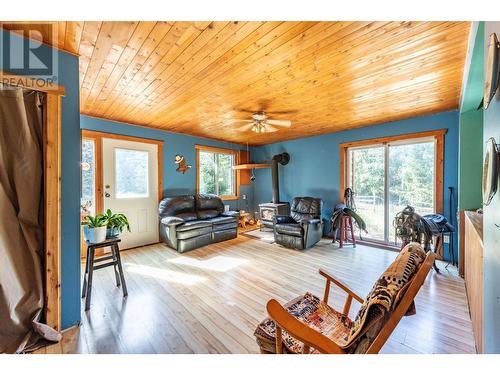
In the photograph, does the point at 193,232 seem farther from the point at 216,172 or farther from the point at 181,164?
the point at 216,172

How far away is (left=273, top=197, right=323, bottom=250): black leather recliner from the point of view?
13.1ft

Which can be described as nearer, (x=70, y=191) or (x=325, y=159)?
(x=70, y=191)

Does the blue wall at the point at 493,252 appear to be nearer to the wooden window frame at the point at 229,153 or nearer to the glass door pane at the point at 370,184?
the glass door pane at the point at 370,184

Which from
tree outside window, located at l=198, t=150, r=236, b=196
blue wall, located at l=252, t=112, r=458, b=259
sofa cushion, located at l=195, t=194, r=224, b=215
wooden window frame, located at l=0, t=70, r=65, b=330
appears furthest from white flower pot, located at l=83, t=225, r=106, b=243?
blue wall, located at l=252, t=112, r=458, b=259

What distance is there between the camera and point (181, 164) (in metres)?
4.94

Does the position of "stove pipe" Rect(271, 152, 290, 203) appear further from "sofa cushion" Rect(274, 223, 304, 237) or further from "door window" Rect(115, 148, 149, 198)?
"door window" Rect(115, 148, 149, 198)

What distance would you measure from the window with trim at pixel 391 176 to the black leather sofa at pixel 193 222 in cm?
283

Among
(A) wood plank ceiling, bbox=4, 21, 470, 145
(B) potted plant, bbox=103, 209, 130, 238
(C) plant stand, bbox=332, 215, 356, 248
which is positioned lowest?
(C) plant stand, bbox=332, 215, 356, 248

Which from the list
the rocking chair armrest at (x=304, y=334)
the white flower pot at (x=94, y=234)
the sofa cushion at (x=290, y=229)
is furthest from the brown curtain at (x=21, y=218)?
the sofa cushion at (x=290, y=229)

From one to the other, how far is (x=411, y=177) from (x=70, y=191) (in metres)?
4.94

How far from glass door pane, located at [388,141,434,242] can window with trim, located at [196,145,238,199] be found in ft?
12.5

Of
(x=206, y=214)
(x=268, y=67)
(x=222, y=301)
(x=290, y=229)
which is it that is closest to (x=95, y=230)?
(x=222, y=301)

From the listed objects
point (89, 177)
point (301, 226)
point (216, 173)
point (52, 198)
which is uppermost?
point (216, 173)
